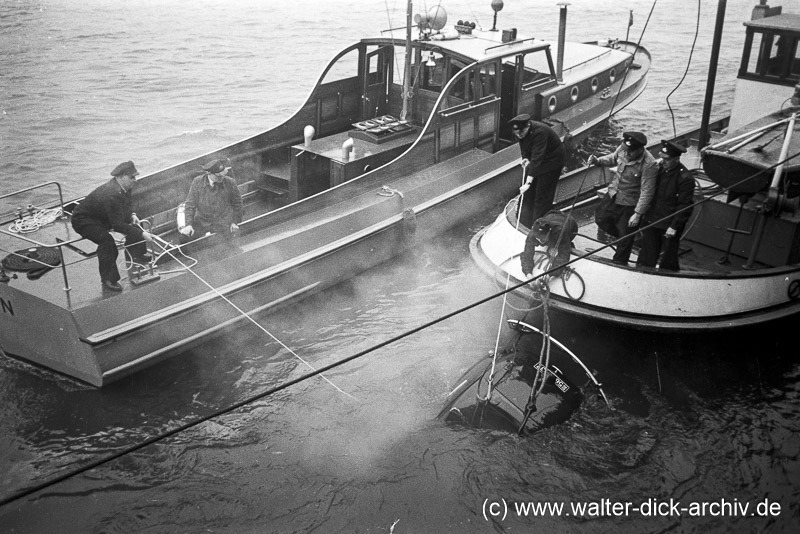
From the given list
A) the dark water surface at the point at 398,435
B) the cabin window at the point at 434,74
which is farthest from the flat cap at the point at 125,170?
the cabin window at the point at 434,74

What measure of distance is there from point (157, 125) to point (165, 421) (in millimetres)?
12753

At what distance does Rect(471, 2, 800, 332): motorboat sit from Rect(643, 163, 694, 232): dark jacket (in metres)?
0.36

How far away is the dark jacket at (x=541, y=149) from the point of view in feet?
30.0

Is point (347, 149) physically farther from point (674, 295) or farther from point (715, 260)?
point (715, 260)

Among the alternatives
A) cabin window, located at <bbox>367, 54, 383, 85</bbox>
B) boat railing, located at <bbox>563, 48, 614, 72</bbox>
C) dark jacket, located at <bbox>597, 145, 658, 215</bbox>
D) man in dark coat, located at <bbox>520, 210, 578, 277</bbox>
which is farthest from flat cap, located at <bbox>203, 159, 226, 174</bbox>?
boat railing, located at <bbox>563, 48, 614, 72</bbox>

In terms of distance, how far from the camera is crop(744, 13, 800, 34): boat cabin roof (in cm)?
1056

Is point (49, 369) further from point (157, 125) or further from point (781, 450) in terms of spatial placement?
point (157, 125)

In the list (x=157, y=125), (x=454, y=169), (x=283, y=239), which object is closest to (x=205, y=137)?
(x=157, y=125)

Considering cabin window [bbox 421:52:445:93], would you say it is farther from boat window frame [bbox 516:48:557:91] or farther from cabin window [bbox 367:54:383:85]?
boat window frame [bbox 516:48:557:91]

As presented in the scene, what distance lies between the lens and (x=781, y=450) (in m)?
7.58

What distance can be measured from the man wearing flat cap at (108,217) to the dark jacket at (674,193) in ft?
18.5

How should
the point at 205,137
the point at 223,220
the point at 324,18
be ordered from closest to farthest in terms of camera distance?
1. the point at 223,220
2. the point at 205,137
3. the point at 324,18

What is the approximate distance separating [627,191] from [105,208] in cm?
572

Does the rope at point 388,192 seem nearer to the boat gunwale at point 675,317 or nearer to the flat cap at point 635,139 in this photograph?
the boat gunwale at point 675,317
